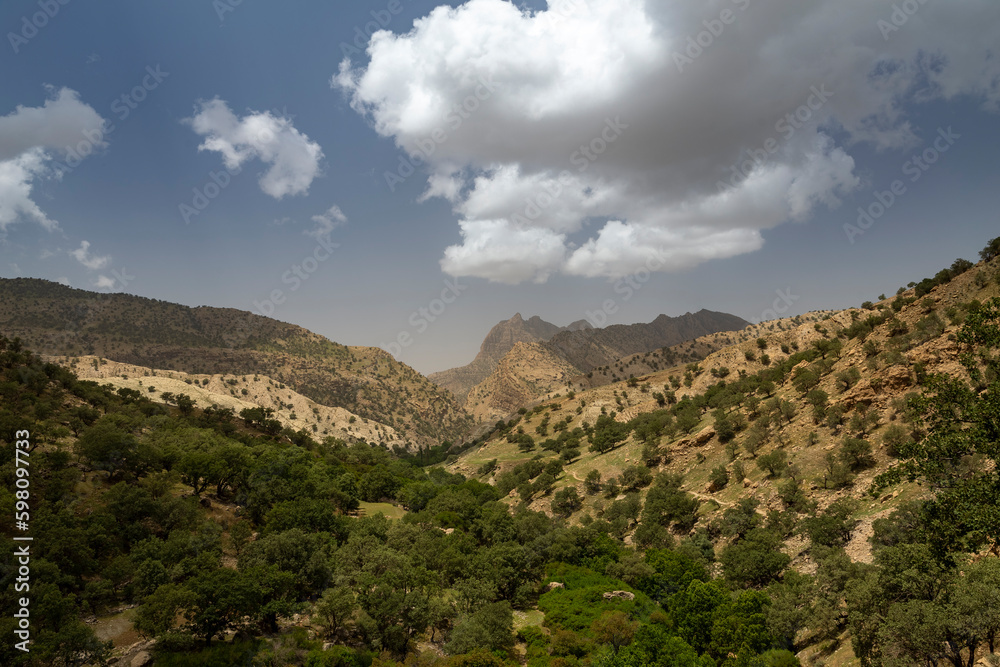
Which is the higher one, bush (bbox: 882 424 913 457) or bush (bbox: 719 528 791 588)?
bush (bbox: 882 424 913 457)

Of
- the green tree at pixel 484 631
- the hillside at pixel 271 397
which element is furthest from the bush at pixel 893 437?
the hillside at pixel 271 397

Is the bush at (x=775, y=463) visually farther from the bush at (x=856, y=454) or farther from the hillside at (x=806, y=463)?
the bush at (x=856, y=454)

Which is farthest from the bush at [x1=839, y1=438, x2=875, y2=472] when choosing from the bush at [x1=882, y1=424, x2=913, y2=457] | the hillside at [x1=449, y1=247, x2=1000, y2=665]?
the bush at [x1=882, y1=424, x2=913, y2=457]

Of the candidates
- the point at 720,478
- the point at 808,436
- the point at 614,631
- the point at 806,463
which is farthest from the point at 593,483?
the point at 614,631

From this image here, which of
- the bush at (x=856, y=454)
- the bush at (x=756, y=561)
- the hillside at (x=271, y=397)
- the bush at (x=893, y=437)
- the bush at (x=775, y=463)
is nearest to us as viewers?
the bush at (x=756, y=561)

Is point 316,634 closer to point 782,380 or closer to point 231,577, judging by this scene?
point 231,577

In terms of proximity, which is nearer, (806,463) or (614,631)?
(614,631)

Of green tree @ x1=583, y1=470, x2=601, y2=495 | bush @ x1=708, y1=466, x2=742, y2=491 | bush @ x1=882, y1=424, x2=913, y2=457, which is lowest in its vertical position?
green tree @ x1=583, y1=470, x2=601, y2=495

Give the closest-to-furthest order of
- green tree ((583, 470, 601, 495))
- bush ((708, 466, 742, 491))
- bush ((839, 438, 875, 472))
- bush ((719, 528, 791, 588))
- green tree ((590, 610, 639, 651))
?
green tree ((590, 610, 639, 651)) < bush ((719, 528, 791, 588)) < bush ((839, 438, 875, 472)) < bush ((708, 466, 742, 491)) < green tree ((583, 470, 601, 495))

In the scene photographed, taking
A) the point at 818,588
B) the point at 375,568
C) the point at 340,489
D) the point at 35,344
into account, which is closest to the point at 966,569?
the point at 818,588

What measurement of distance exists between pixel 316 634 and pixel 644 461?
4766cm

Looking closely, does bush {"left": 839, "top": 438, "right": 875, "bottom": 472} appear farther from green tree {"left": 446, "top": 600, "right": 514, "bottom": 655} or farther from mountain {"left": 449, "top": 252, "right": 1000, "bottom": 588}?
green tree {"left": 446, "top": 600, "right": 514, "bottom": 655}

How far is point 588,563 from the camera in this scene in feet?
149

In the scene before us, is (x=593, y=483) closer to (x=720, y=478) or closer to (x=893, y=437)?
(x=720, y=478)
